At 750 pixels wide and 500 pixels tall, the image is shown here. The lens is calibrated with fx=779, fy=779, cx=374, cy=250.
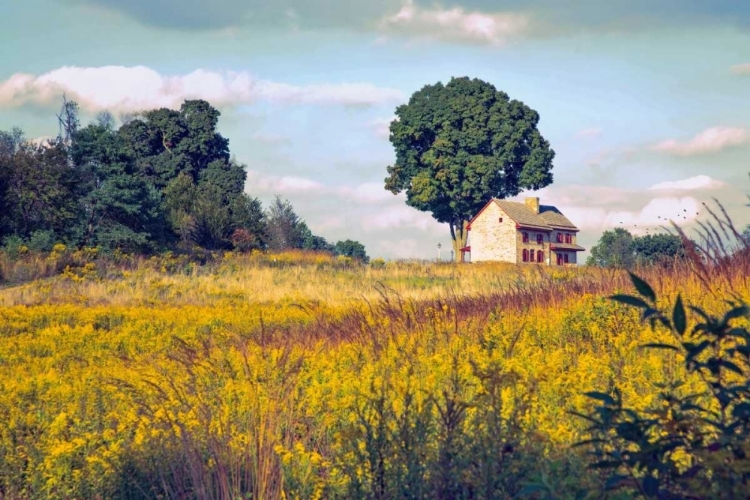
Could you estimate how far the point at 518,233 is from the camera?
50.9 metres

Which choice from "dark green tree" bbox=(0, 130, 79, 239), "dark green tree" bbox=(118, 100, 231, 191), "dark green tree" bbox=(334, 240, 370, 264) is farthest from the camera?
"dark green tree" bbox=(334, 240, 370, 264)

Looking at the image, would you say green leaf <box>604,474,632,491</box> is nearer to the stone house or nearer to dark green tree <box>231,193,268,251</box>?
dark green tree <box>231,193,268,251</box>

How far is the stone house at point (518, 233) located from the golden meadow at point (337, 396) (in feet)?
122

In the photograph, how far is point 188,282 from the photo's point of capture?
2234cm

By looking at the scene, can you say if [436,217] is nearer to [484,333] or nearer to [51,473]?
[484,333]

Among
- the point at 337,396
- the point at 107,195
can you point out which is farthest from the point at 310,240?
the point at 337,396

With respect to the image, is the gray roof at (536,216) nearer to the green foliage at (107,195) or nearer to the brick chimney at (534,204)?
the brick chimney at (534,204)

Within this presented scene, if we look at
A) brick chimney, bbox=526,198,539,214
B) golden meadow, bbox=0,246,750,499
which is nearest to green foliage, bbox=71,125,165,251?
golden meadow, bbox=0,246,750,499

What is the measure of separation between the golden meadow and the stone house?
37.2 meters

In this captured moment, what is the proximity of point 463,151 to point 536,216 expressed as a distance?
7.36m

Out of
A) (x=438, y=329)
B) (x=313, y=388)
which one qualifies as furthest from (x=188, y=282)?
(x=313, y=388)

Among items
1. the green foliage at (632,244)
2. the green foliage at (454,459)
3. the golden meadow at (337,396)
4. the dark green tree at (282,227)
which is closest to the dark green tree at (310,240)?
the dark green tree at (282,227)

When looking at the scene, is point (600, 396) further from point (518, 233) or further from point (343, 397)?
point (518, 233)

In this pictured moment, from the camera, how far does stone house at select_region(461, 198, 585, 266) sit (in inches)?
1981
